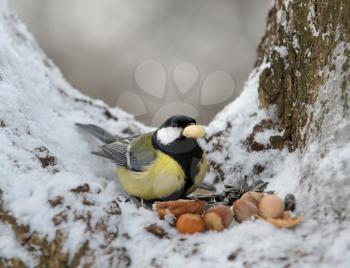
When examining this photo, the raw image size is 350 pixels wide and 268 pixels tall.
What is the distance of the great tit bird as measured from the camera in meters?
1.70

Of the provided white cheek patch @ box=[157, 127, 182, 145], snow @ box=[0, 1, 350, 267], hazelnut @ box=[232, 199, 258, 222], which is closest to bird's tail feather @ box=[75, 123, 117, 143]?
white cheek patch @ box=[157, 127, 182, 145]

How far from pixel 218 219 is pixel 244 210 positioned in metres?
0.09

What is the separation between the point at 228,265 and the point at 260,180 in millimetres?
647

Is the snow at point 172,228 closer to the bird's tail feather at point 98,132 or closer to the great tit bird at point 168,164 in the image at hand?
the great tit bird at point 168,164

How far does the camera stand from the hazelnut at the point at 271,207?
1216mm

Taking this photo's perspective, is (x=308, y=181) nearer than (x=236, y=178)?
Yes

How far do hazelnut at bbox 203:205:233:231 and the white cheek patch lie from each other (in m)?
0.49

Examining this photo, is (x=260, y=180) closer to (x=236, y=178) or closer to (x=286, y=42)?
(x=236, y=178)

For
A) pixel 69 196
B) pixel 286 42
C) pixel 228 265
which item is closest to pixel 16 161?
pixel 69 196

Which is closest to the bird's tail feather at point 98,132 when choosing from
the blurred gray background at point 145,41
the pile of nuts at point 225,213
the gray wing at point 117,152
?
the gray wing at point 117,152

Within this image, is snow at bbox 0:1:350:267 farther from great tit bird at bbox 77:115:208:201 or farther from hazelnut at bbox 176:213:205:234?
great tit bird at bbox 77:115:208:201

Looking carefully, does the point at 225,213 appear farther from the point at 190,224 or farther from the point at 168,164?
the point at 168,164

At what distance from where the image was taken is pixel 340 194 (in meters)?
1.11

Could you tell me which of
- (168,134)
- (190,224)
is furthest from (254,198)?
(168,134)
